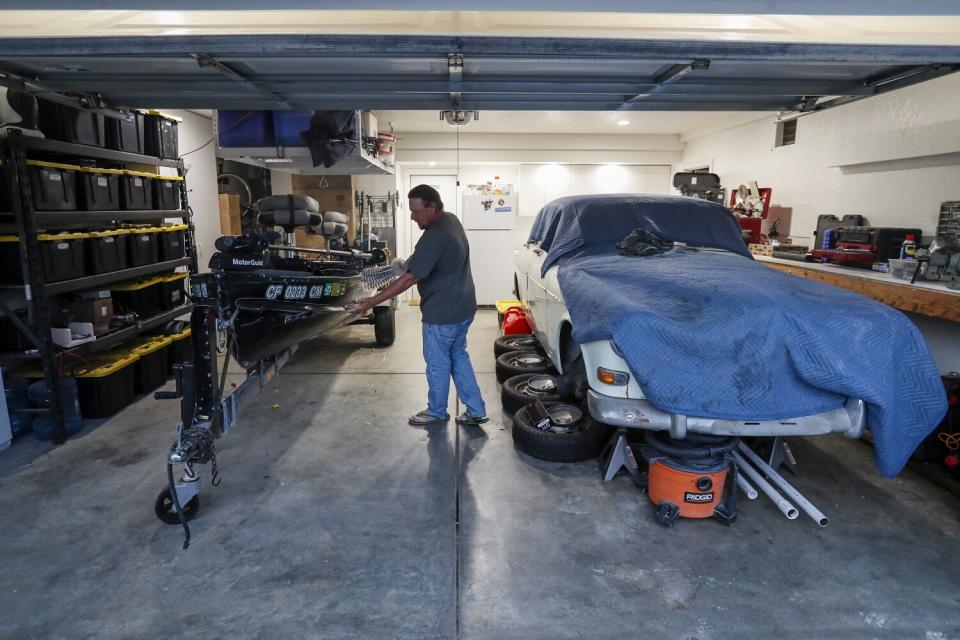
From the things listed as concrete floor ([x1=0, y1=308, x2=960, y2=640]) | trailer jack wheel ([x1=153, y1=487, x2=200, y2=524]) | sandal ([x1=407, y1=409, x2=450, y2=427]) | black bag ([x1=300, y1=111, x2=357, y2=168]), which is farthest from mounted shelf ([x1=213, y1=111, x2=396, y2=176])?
trailer jack wheel ([x1=153, y1=487, x2=200, y2=524])

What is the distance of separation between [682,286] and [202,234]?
22.3 feet

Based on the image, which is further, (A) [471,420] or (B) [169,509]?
(A) [471,420]

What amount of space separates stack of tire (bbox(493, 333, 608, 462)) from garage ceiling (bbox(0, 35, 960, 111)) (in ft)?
7.02

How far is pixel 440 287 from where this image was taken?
4.14m

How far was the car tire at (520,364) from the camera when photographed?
5070 millimetres

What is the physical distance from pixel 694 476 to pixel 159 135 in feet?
17.9

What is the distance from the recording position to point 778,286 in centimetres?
314

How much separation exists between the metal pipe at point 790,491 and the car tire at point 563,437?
92 cm

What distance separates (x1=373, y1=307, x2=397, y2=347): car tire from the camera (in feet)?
22.2

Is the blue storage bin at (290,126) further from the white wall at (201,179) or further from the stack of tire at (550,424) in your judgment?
the stack of tire at (550,424)

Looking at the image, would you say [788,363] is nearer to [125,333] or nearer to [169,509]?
[169,509]

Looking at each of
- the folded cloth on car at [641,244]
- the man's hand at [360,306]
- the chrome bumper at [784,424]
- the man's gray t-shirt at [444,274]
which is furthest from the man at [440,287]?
the chrome bumper at [784,424]

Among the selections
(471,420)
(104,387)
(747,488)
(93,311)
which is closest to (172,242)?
(93,311)

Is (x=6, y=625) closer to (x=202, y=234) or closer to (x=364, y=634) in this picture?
(x=364, y=634)
